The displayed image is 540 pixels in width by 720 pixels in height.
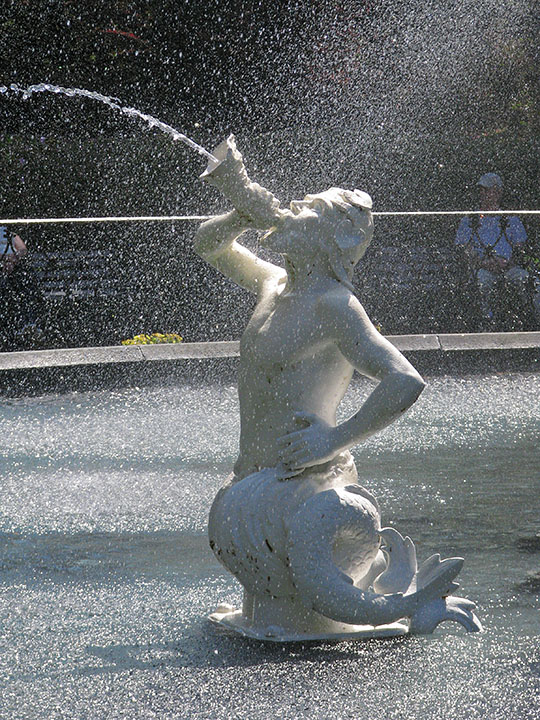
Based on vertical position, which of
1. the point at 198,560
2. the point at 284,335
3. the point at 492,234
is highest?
the point at 284,335

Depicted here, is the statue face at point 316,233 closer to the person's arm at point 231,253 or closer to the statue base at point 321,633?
the person's arm at point 231,253

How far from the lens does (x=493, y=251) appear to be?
945cm

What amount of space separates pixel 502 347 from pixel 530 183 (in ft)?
26.5

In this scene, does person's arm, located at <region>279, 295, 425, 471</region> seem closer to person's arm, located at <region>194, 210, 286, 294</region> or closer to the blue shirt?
person's arm, located at <region>194, 210, 286, 294</region>

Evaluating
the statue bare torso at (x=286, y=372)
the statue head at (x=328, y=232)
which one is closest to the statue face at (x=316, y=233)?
the statue head at (x=328, y=232)

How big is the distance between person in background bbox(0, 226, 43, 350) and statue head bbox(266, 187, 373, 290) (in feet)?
22.1

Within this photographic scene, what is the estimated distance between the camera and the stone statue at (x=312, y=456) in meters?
3.06

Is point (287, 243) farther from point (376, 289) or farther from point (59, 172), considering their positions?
point (59, 172)

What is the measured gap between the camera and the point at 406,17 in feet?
52.7

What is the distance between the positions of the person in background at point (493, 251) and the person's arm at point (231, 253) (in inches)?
235

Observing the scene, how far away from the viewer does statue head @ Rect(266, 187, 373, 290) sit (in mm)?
3191

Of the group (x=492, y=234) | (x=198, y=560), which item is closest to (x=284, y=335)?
(x=198, y=560)

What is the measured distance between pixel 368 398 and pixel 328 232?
49 cm

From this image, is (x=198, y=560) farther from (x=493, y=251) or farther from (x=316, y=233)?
(x=493, y=251)
